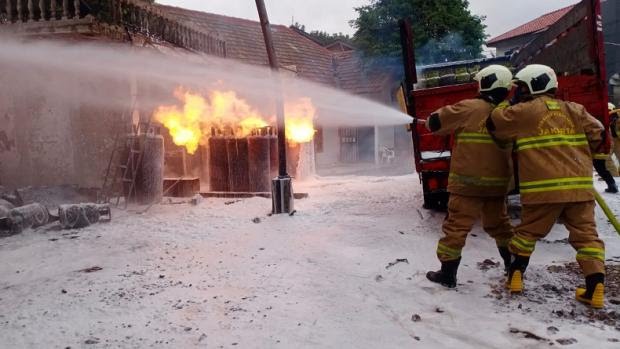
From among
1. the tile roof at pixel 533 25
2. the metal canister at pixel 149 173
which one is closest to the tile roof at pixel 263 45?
the metal canister at pixel 149 173

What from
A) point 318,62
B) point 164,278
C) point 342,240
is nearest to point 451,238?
point 342,240

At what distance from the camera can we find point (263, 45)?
21.7 m

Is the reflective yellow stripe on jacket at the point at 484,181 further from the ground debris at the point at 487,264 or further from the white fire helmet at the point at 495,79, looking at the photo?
the ground debris at the point at 487,264

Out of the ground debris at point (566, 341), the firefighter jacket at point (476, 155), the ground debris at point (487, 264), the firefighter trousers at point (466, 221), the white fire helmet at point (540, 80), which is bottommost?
the ground debris at point (566, 341)

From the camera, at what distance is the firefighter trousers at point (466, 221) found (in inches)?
147

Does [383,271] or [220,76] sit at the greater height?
[220,76]

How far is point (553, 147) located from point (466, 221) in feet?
2.83

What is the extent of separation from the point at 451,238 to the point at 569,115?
1292 mm

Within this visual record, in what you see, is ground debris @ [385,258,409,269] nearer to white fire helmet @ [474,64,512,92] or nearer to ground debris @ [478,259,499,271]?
ground debris @ [478,259,499,271]

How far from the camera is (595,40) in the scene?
4938 millimetres

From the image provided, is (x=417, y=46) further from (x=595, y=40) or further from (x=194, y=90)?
(x=595, y=40)

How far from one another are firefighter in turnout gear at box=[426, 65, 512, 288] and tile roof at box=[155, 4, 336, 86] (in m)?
15.7

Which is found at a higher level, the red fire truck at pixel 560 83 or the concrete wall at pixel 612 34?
the concrete wall at pixel 612 34

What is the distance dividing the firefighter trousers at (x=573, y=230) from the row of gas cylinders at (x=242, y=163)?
5.81m
